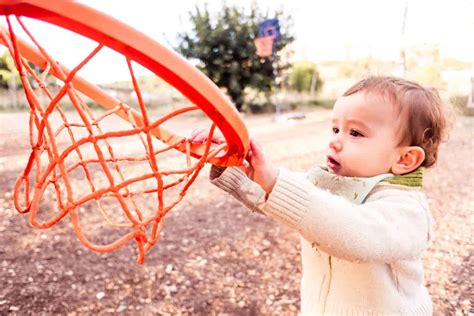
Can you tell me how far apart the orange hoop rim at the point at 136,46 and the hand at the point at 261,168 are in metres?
0.10

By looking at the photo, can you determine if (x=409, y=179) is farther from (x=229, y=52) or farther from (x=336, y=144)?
(x=229, y=52)

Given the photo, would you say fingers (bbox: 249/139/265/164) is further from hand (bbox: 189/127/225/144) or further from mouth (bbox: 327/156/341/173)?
mouth (bbox: 327/156/341/173)

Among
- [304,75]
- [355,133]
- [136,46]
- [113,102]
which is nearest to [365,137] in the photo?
[355,133]

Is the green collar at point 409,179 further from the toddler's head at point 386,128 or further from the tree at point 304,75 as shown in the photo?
the tree at point 304,75

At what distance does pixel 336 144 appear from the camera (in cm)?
137

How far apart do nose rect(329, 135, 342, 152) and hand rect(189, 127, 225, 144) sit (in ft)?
1.09

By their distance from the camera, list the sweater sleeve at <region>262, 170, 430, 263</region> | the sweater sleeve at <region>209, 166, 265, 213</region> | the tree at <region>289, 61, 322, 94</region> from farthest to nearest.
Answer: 1. the tree at <region>289, 61, 322, 94</region>
2. the sweater sleeve at <region>209, 166, 265, 213</region>
3. the sweater sleeve at <region>262, 170, 430, 263</region>

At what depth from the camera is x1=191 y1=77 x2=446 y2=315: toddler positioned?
115cm

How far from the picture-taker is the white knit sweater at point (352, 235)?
44.2 inches

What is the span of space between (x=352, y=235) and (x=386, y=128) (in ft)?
1.23

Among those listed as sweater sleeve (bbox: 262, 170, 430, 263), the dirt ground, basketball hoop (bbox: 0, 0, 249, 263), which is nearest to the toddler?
sweater sleeve (bbox: 262, 170, 430, 263)

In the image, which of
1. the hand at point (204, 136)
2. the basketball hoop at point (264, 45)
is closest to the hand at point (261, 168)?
the hand at point (204, 136)

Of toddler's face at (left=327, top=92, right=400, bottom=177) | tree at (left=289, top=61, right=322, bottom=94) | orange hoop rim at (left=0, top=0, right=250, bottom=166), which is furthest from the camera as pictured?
tree at (left=289, top=61, right=322, bottom=94)

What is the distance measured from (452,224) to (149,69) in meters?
3.73
